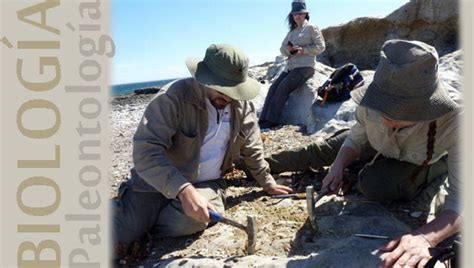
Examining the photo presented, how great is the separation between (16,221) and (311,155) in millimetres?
2632

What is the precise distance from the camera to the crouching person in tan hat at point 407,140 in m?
2.54

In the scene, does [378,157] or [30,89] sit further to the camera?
[378,157]

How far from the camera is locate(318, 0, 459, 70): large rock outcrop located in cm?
1288

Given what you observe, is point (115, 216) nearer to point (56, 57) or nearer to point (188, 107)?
point (188, 107)

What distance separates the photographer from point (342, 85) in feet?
23.4

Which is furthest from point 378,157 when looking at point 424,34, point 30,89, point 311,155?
point 424,34

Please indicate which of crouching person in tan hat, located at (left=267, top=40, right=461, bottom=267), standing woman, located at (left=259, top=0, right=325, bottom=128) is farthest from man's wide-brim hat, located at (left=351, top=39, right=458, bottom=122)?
standing woman, located at (left=259, top=0, right=325, bottom=128)

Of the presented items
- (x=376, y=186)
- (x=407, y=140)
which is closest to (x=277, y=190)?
(x=376, y=186)

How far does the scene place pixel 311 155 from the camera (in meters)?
4.48

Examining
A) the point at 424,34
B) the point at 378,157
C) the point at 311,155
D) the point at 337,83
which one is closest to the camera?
the point at 378,157

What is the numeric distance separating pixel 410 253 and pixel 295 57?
5697 millimetres

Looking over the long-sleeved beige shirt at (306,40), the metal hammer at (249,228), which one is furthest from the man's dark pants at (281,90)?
the metal hammer at (249,228)

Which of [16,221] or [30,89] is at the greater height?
[30,89]

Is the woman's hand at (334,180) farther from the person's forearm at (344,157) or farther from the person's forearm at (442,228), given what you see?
the person's forearm at (442,228)
